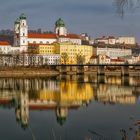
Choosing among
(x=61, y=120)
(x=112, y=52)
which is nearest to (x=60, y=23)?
(x=112, y=52)

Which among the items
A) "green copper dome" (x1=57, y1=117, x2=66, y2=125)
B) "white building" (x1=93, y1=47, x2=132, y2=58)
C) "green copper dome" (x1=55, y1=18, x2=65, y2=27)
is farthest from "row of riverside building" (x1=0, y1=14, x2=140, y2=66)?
"green copper dome" (x1=57, y1=117, x2=66, y2=125)

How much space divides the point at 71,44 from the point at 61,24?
7211mm

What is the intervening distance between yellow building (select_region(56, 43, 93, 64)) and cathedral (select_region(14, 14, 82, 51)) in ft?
11.2

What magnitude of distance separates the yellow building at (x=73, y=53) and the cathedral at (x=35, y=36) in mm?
3404

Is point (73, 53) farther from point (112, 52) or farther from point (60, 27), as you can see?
point (112, 52)

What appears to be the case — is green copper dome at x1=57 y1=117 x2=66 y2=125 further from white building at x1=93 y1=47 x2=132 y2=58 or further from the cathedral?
white building at x1=93 y1=47 x2=132 y2=58

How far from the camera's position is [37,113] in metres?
Result: 18.4

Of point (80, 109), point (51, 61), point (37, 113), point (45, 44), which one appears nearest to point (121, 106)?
point (80, 109)

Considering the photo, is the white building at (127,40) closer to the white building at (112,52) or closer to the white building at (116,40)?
the white building at (116,40)

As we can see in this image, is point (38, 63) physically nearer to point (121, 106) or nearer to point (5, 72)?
point (5, 72)

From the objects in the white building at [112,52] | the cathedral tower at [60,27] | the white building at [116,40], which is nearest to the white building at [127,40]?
the white building at [116,40]

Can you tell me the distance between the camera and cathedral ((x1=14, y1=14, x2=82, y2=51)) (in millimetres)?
84256

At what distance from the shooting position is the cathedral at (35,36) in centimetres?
8426

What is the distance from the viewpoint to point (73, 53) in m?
87.6
